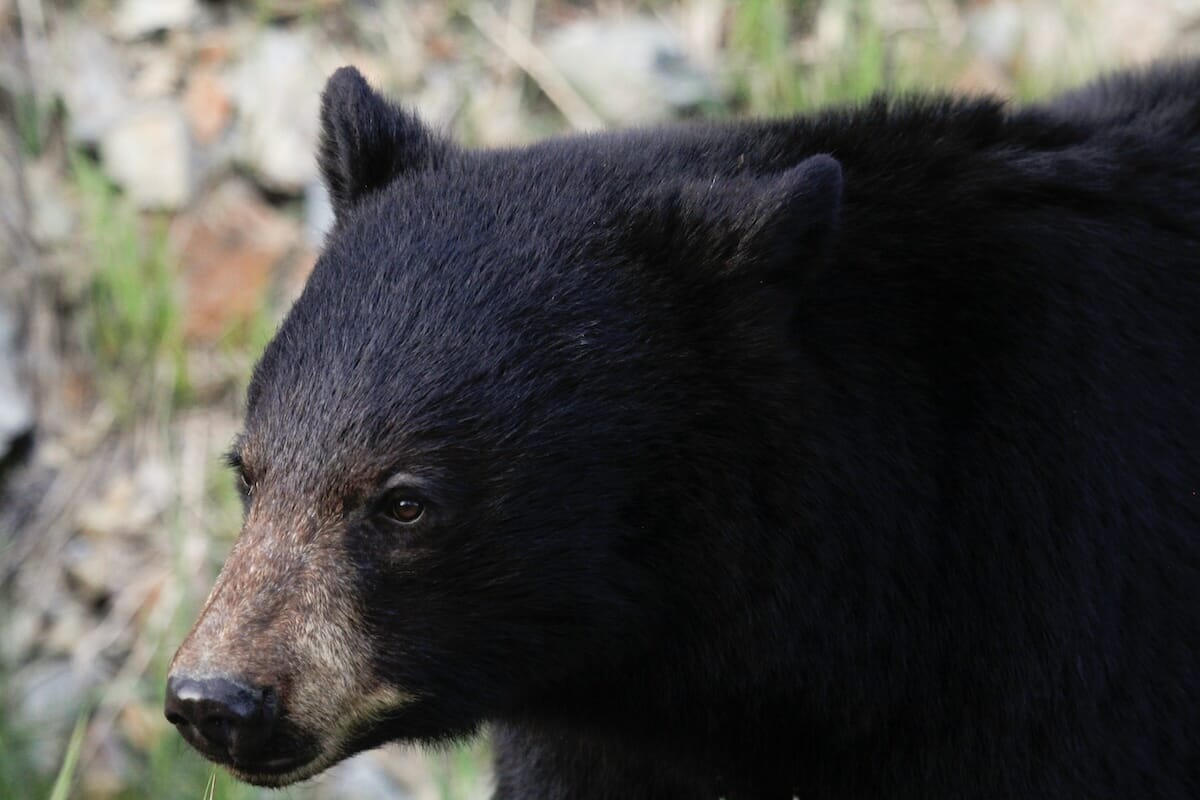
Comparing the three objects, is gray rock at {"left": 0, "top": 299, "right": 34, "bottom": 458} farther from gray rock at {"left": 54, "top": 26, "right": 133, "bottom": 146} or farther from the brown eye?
the brown eye

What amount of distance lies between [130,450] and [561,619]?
166 inches

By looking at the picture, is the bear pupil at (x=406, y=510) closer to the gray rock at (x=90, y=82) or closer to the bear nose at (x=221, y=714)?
the bear nose at (x=221, y=714)

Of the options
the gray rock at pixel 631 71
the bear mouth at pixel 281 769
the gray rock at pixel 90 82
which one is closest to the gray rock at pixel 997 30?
the gray rock at pixel 631 71

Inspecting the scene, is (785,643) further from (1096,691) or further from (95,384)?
(95,384)

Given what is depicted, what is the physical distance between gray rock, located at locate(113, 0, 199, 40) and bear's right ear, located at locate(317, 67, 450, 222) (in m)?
4.41

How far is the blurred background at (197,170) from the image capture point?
664cm

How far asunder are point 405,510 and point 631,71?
476 cm

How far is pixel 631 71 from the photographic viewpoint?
7.48 metres

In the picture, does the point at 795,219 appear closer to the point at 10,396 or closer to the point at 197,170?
the point at 10,396

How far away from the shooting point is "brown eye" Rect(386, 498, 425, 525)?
3.05 metres

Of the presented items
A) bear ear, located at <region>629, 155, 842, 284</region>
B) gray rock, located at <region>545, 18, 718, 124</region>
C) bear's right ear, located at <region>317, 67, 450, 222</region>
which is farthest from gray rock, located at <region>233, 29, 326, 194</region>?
bear ear, located at <region>629, 155, 842, 284</region>

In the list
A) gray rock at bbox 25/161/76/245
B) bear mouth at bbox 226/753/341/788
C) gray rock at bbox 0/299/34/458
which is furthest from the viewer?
gray rock at bbox 25/161/76/245

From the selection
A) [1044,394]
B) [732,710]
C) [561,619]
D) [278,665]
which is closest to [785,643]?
[732,710]

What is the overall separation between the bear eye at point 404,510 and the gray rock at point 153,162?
4.62 meters
